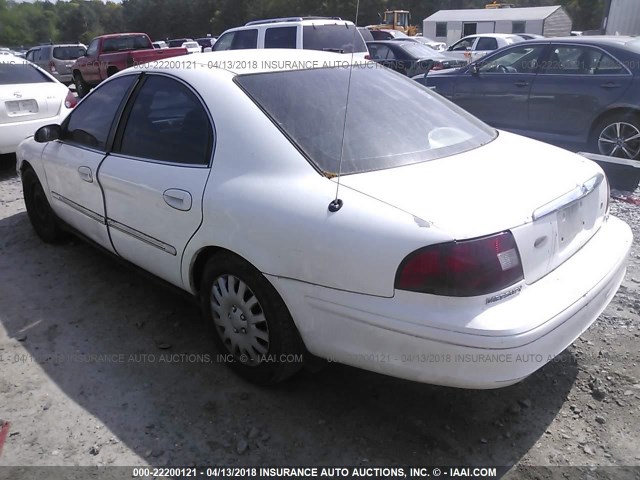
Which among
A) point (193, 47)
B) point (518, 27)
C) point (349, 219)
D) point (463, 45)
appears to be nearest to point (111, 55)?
point (193, 47)

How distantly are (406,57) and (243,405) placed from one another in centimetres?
1078

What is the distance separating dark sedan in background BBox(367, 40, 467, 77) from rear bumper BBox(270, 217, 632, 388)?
1013 cm

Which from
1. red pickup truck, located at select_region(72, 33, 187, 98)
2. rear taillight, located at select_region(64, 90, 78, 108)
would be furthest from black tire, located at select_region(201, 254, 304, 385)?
red pickup truck, located at select_region(72, 33, 187, 98)

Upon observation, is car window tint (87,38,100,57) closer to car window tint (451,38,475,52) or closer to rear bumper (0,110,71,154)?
rear bumper (0,110,71,154)

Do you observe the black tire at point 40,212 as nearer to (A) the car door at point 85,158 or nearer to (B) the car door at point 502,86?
(A) the car door at point 85,158

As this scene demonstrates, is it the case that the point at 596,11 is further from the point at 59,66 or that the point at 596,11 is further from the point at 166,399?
the point at 166,399

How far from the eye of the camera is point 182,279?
3.02 m

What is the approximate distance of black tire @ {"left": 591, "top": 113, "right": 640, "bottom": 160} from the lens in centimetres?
639

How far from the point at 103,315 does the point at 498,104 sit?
6.05 meters

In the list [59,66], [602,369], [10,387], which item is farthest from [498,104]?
[59,66]

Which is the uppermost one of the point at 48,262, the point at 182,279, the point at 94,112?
the point at 94,112

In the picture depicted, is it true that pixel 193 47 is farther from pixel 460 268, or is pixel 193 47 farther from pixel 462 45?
pixel 460 268

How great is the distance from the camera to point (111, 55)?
15930 millimetres

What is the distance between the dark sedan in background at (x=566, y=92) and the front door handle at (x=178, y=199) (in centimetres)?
559
